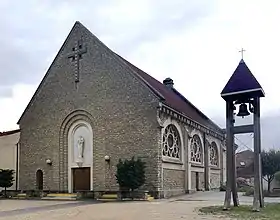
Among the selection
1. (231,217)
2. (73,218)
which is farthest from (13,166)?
(231,217)

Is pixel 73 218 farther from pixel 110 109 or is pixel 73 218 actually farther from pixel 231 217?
pixel 110 109

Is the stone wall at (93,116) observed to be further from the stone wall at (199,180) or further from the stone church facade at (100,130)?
the stone wall at (199,180)

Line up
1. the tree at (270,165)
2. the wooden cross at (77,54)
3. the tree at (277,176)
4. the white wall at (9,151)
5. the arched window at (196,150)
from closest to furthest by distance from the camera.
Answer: the wooden cross at (77,54), the arched window at (196,150), the white wall at (9,151), the tree at (277,176), the tree at (270,165)

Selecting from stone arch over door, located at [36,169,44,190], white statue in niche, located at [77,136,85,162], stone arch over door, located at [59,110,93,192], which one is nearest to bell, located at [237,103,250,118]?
stone arch over door, located at [59,110,93,192]

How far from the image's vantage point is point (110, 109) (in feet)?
96.9

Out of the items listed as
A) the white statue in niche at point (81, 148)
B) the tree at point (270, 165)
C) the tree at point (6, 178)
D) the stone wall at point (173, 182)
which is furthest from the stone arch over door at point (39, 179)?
the tree at point (270, 165)

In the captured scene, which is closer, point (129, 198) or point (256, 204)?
point (256, 204)

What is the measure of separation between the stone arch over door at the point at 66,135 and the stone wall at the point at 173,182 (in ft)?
20.6

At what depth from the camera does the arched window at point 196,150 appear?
33312 mm

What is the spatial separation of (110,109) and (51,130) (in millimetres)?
5920

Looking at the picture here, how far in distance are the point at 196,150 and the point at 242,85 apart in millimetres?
16546

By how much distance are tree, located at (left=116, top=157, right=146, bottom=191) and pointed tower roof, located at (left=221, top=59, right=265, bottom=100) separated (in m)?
8.98

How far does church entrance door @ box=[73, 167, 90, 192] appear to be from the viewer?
30719 millimetres

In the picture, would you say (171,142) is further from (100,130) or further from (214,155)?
(214,155)
